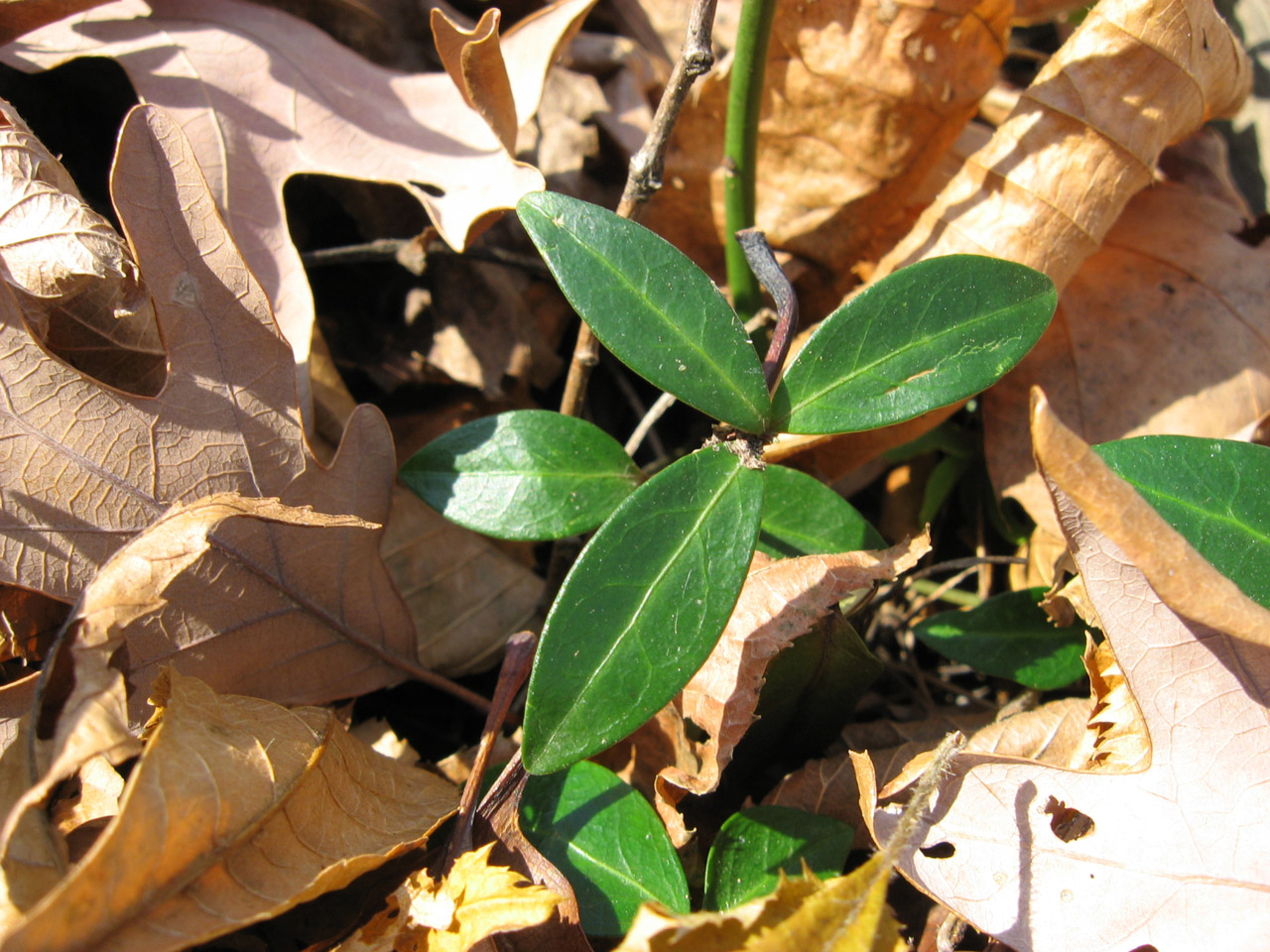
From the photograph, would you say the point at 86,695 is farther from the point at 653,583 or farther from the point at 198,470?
the point at 653,583

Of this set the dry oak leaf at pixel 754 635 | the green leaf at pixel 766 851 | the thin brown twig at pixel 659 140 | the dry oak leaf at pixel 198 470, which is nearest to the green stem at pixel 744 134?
the thin brown twig at pixel 659 140

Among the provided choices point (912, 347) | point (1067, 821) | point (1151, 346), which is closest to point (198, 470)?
point (912, 347)

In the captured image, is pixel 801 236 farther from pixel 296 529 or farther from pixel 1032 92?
pixel 296 529

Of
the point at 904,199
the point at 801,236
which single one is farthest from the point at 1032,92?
the point at 801,236

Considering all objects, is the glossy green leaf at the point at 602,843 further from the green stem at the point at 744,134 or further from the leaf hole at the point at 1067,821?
the green stem at the point at 744,134

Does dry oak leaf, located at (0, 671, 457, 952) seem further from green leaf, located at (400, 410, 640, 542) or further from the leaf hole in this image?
the leaf hole
